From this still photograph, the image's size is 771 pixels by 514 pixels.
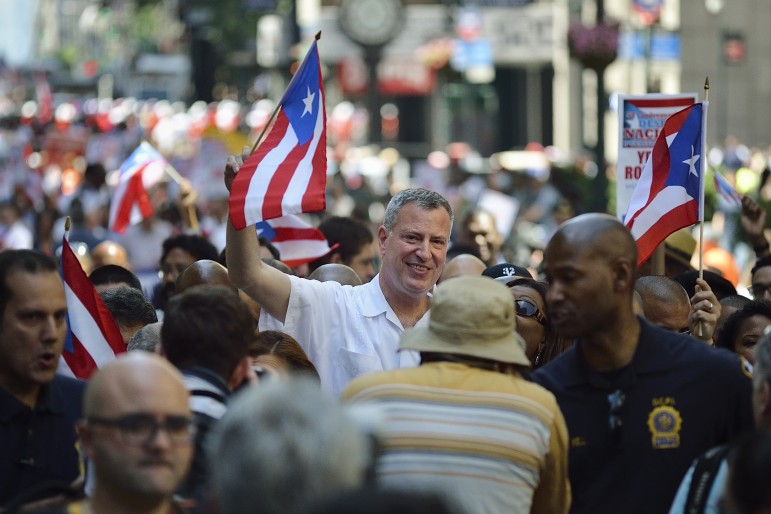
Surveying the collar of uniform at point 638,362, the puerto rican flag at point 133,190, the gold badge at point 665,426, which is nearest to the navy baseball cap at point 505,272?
the collar of uniform at point 638,362

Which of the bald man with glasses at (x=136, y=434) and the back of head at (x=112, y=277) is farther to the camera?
the back of head at (x=112, y=277)

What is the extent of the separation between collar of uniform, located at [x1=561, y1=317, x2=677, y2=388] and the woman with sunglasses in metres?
1.90

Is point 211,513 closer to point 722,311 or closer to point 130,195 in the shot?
point 722,311

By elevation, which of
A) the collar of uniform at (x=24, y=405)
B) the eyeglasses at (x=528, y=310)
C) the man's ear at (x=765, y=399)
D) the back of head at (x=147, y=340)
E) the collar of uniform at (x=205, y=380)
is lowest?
the eyeglasses at (x=528, y=310)

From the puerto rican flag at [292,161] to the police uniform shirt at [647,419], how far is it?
7.43 feet

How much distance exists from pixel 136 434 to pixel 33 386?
1191 millimetres

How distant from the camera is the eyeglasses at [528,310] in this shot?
294 inches

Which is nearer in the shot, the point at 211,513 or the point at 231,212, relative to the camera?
the point at 211,513

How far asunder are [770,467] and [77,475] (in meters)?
2.51

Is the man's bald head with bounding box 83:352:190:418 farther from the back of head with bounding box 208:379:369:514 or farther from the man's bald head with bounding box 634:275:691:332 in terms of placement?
the man's bald head with bounding box 634:275:691:332

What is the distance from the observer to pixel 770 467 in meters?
3.52

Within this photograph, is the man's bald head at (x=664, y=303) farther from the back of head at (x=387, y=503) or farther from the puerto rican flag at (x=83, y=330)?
the back of head at (x=387, y=503)

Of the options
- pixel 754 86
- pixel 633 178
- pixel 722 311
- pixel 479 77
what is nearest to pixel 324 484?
pixel 722 311

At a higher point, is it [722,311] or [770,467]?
[770,467]
